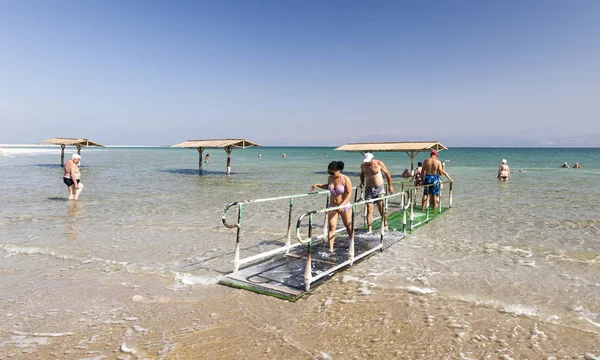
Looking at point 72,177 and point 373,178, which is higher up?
point 373,178

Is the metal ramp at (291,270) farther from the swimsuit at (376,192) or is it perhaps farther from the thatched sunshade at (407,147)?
the thatched sunshade at (407,147)

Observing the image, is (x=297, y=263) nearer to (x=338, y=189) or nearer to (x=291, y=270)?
(x=291, y=270)

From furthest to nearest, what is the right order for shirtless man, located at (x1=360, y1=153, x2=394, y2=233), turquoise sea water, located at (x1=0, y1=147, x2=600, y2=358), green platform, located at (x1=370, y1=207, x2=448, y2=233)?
green platform, located at (x1=370, y1=207, x2=448, y2=233), shirtless man, located at (x1=360, y1=153, x2=394, y2=233), turquoise sea water, located at (x1=0, y1=147, x2=600, y2=358)

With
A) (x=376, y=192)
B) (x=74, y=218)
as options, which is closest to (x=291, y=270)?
(x=376, y=192)

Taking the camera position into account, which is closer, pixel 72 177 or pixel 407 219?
pixel 407 219

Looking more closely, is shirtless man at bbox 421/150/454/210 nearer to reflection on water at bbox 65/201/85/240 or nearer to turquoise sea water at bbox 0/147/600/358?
turquoise sea water at bbox 0/147/600/358

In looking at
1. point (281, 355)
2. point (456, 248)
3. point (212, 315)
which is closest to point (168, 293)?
point (212, 315)

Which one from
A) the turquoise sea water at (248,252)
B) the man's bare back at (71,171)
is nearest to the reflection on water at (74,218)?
the turquoise sea water at (248,252)

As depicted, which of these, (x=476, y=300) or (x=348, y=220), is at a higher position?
(x=348, y=220)

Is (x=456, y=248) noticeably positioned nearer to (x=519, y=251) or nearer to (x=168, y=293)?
(x=519, y=251)

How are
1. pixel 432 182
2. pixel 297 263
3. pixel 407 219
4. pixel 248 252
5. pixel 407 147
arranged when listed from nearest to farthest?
pixel 297 263 < pixel 248 252 < pixel 407 219 < pixel 432 182 < pixel 407 147

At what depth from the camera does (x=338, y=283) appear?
489 centimetres

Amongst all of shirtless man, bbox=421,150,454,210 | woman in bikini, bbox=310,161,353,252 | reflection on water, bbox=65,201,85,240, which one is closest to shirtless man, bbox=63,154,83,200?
reflection on water, bbox=65,201,85,240

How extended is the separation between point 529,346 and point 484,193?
14.8 meters
